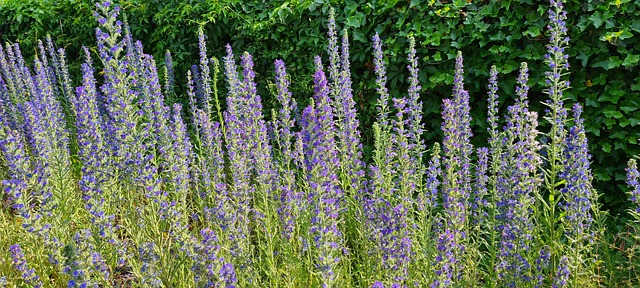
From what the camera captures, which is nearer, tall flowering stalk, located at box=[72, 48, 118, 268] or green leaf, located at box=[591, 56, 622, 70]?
tall flowering stalk, located at box=[72, 48, 118, 268]

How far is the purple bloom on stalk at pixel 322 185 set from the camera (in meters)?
2.34

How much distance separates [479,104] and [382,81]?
0.99 metres

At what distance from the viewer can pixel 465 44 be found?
438 cm

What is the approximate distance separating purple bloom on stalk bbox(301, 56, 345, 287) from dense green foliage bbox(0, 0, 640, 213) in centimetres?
193

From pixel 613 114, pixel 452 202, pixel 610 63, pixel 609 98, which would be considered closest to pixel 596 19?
pixel 610 63

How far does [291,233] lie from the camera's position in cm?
326

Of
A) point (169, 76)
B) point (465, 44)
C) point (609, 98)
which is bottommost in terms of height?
point (609, 98)

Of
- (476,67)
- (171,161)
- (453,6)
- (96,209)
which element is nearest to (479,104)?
(476,67)

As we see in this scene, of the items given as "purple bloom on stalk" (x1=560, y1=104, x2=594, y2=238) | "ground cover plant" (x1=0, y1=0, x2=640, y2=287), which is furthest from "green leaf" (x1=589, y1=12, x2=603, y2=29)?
"purple bloom on stalk" (x1=560, y1=104, x2=594, y2=238)

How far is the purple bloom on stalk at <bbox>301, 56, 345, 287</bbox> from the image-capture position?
234cm

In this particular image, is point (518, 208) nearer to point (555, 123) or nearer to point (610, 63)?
point (555, 123)

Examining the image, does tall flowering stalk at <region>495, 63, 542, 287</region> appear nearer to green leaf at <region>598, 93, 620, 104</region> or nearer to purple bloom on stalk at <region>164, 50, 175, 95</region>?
green leaf at <region>598, 93, 620, 104</region>

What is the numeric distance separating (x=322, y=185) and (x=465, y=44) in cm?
221

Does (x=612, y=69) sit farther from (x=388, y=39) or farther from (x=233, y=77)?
(x=233, y=77)
